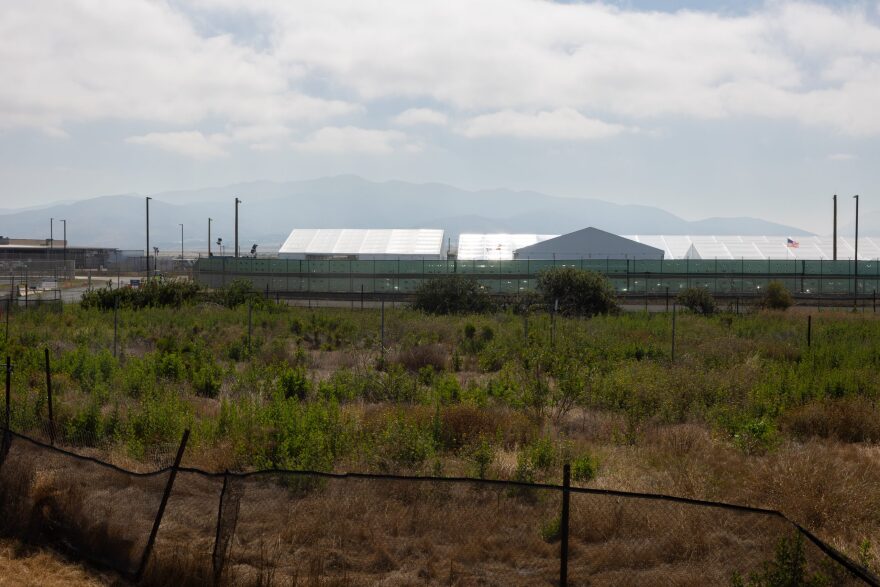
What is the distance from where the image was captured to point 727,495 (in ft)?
32.4

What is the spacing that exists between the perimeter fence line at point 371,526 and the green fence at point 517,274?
1791 inches

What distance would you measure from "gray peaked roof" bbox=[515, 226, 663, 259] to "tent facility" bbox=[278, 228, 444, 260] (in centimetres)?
934

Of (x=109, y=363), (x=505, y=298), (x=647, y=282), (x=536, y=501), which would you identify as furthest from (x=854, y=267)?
(x=536, y=501)

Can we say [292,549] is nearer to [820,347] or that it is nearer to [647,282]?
[820,347]

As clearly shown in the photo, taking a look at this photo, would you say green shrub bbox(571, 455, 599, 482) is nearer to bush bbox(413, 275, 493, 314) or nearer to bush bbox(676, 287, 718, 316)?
bush bbox(413, 275, 493, 314)

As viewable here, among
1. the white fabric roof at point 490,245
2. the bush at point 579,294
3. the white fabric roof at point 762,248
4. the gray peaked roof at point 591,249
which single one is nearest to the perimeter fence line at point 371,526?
the bush at point 579,294

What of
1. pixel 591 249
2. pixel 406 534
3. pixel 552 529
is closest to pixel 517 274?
pixel 591 249

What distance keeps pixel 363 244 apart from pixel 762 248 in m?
37.0

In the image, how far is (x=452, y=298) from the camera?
38594 mm

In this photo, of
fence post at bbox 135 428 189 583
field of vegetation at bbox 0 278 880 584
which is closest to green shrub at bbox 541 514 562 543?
field of vegetation at bbox 0 278 880 584

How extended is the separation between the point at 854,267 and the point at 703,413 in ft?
160

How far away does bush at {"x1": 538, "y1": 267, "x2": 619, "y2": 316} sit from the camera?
3809 cm

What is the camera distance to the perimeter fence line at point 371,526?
7.00 metres

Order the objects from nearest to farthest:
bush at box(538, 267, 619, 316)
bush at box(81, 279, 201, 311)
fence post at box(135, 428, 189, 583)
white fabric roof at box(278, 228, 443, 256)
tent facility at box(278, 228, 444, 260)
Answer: fence post at box(135, 428, 189, 583) → bush at box(81, 279, 201, 311) → bush at box(538, 267, 619, 316) → tent facility at box(278, 228, 444, 260) → white fabric roof at box(278, 228, 443, 256)
